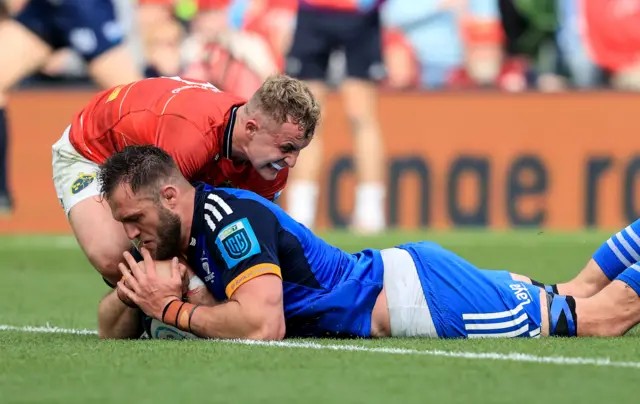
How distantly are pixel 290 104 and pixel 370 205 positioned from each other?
6147mm

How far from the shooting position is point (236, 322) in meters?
5.09

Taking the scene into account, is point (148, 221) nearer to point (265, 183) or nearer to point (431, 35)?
point (265, 183)

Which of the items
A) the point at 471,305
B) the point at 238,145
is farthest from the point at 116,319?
the point at 471,305

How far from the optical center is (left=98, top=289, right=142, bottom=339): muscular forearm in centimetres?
553

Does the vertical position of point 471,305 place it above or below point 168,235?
below

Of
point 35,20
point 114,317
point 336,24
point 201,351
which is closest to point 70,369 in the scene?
point 201,351

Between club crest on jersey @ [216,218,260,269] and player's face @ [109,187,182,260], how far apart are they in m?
0.21

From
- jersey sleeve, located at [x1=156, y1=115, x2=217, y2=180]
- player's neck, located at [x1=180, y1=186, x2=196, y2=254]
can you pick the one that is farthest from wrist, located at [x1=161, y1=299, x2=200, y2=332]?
jersey sleeve, located at [x1=156, y1=115, x2=217, y2=180]

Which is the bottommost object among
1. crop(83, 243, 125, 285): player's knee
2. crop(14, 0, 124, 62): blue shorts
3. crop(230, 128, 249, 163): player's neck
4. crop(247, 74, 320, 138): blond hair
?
crop(83, 243, 125, 285): player's knee

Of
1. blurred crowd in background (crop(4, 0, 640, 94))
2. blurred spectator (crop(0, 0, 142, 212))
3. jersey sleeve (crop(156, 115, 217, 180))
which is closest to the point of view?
jersey sleeve (crop(156, 115, 217, 180))

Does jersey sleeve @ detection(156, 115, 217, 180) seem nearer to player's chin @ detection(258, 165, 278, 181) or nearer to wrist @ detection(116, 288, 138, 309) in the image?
player's chin @ detection(258, 165, 278, 181)

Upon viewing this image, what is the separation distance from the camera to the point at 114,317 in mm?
5551

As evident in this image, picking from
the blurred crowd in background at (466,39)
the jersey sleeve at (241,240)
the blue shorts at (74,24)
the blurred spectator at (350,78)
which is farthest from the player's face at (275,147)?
the blurred crowd in background at (466,39)

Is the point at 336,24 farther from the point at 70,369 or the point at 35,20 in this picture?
the point at 70,369
